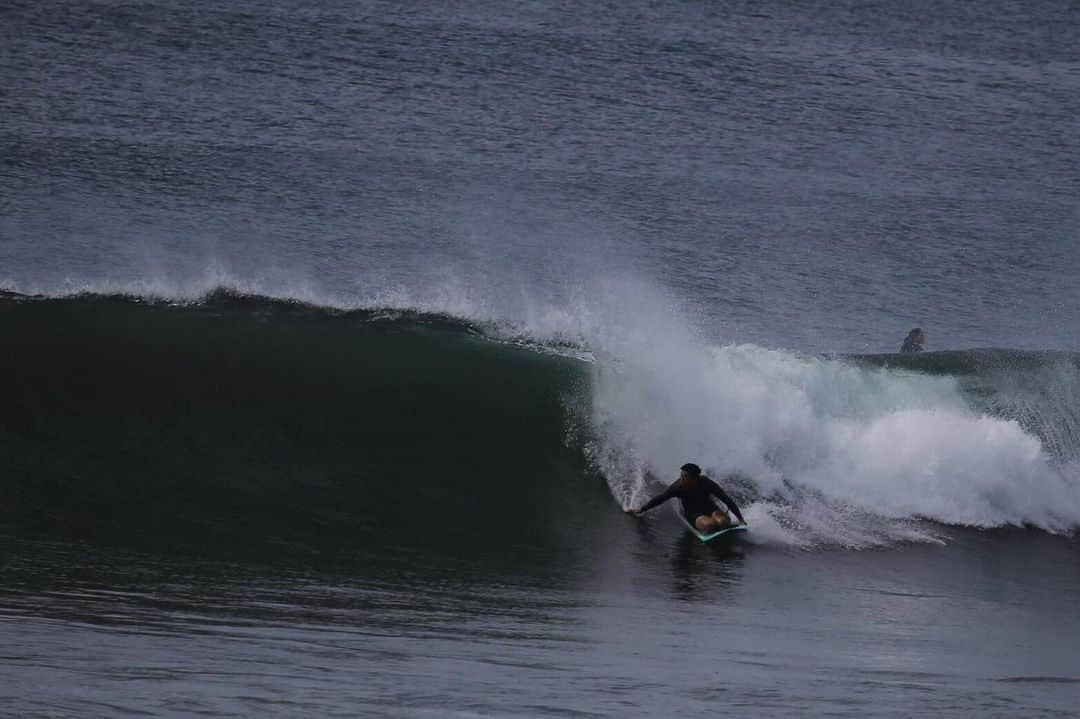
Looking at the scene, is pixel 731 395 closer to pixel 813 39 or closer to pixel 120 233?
pixel 120 233

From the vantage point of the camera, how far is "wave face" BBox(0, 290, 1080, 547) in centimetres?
1373

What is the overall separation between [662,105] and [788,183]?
3.89 meters

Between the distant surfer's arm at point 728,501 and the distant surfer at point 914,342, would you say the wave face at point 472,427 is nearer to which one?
the distant surfer's arm at point 728,501

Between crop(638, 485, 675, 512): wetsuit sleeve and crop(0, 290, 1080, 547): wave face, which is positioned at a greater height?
crop(0, 290, 1080, 547): wave face

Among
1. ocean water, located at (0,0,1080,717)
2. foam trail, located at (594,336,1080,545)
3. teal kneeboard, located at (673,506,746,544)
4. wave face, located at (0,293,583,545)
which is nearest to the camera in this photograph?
ocean water, located at (0,0,1080,717)

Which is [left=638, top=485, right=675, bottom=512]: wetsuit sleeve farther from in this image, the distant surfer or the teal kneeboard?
the distant surfer

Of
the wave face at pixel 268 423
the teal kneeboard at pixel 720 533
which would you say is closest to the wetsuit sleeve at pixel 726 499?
the teal kneeboard at pixel 720 533

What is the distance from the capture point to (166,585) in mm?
11016

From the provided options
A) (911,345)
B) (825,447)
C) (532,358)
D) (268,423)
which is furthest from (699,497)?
(911,345)

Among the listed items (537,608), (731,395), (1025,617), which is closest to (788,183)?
(731,395)

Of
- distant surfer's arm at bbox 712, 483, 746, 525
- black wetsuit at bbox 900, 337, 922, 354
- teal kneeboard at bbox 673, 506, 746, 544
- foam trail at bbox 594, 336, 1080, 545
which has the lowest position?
teal kneeboard at bbox 673, 506, 746, 544

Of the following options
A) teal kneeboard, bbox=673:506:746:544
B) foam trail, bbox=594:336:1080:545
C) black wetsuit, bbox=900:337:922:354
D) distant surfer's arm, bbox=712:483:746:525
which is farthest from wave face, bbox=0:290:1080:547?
black wetsuit, bbox=900:337:922:354

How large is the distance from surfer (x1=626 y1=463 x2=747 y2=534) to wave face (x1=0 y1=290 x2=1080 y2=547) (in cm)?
58

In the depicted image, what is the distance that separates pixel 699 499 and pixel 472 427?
10.9ft
